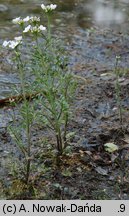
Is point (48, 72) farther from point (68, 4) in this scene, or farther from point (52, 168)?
point (68, 4)

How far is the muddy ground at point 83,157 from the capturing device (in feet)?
10.8

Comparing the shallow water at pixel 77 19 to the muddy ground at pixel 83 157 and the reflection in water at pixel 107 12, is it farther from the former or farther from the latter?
the muddy ground at pixel 83 157

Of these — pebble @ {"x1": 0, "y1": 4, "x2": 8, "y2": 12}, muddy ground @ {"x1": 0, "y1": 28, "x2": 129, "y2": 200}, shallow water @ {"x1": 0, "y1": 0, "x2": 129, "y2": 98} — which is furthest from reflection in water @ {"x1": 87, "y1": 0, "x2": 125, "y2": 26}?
muddy ground @ {"x1": 0, "y1": 28, "x2": 129, "y2": 200}

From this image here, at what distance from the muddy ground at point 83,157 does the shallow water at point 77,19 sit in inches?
44.6

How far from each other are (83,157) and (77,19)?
14.9 feet

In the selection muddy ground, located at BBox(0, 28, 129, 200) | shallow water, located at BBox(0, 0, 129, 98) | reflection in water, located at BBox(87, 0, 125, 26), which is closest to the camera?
muddy ground, located at BBox(0, 28, 129, 200)

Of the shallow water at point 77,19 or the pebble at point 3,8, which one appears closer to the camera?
the shallow water at point 77,19

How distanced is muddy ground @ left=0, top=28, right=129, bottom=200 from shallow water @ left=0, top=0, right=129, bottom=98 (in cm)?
113

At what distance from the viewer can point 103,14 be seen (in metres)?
8.14

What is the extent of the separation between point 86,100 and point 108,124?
2.08ft

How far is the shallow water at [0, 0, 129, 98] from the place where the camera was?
20.6ft

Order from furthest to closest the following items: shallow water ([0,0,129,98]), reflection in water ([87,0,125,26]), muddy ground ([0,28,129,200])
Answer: reflection in water ([87,0,125,26])
shallow water ([0,0,129,98])
muddy ground ([0,28,129,200])

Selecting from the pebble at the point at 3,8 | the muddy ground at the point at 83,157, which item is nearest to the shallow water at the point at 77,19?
the pebble at the point at 3,8

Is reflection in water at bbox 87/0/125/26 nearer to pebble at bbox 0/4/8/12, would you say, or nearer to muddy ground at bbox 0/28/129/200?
pebble at bbox 0/4/8/12
